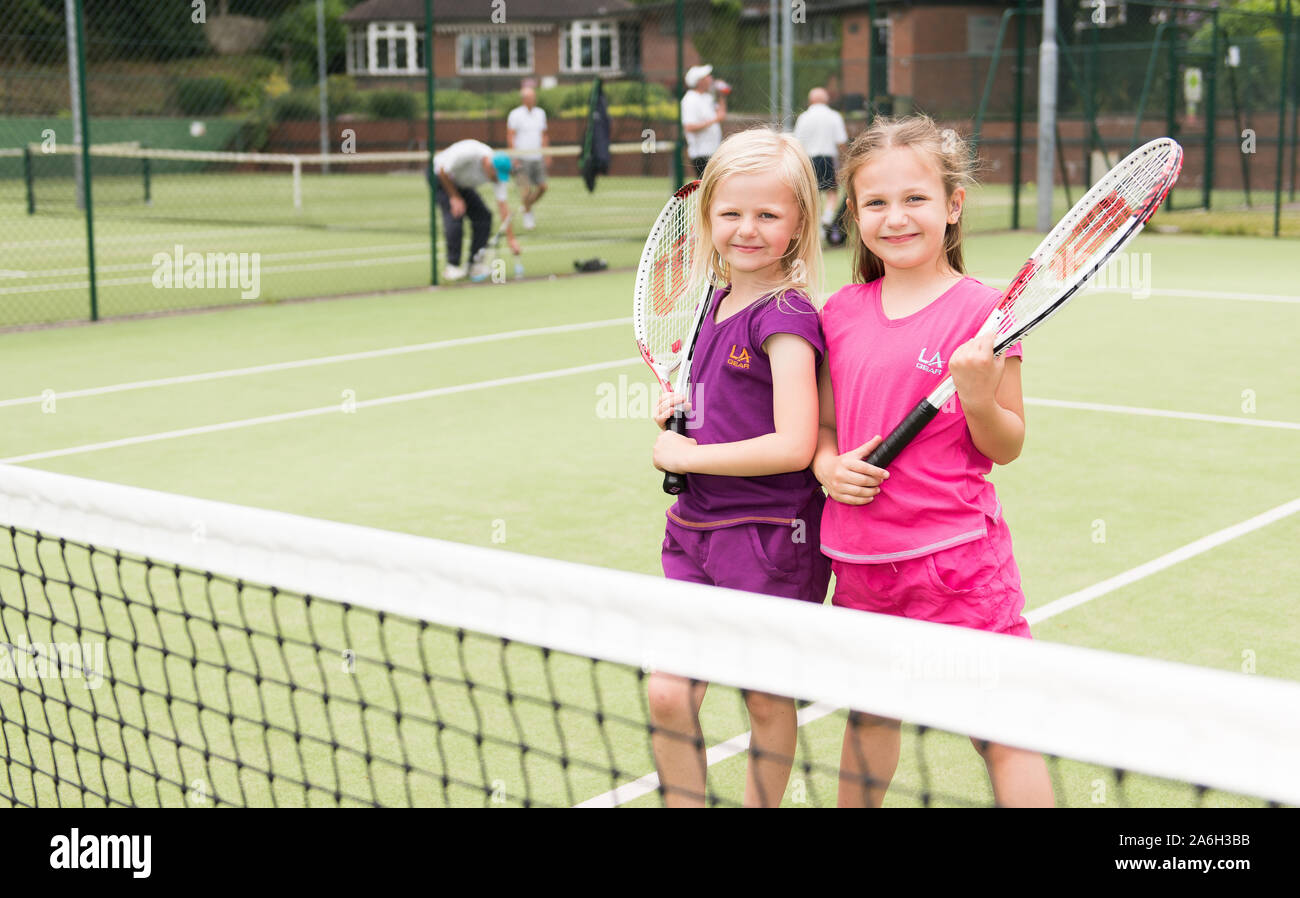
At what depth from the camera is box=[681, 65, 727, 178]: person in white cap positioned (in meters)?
15.9

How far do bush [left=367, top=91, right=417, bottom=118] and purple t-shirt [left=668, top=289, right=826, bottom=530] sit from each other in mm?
32160

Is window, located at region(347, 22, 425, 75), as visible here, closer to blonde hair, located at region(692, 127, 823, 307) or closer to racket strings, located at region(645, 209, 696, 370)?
racket strings, located at region(645, 209, 696, 370)

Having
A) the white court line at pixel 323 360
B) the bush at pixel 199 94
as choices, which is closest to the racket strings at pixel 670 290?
the white court line at pixel 323 360

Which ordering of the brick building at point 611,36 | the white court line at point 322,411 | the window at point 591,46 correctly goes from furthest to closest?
the window at point 591,46
the brick building at point 611,36
the white court line at point 322,411

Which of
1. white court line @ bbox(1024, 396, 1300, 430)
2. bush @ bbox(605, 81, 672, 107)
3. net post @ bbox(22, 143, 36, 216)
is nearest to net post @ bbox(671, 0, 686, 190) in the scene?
white court line @ bbox(1024, 396, 1300, 430)

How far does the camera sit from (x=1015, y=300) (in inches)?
105

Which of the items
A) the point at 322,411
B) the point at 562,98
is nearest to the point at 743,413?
the point at 322,411

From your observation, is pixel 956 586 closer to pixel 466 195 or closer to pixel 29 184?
pixel 466 195

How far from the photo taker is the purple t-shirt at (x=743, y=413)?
9.14 feet

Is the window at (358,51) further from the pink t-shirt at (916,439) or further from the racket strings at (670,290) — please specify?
the pink t-shirt at (916,439)

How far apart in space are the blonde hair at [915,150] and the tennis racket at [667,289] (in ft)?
1.39
